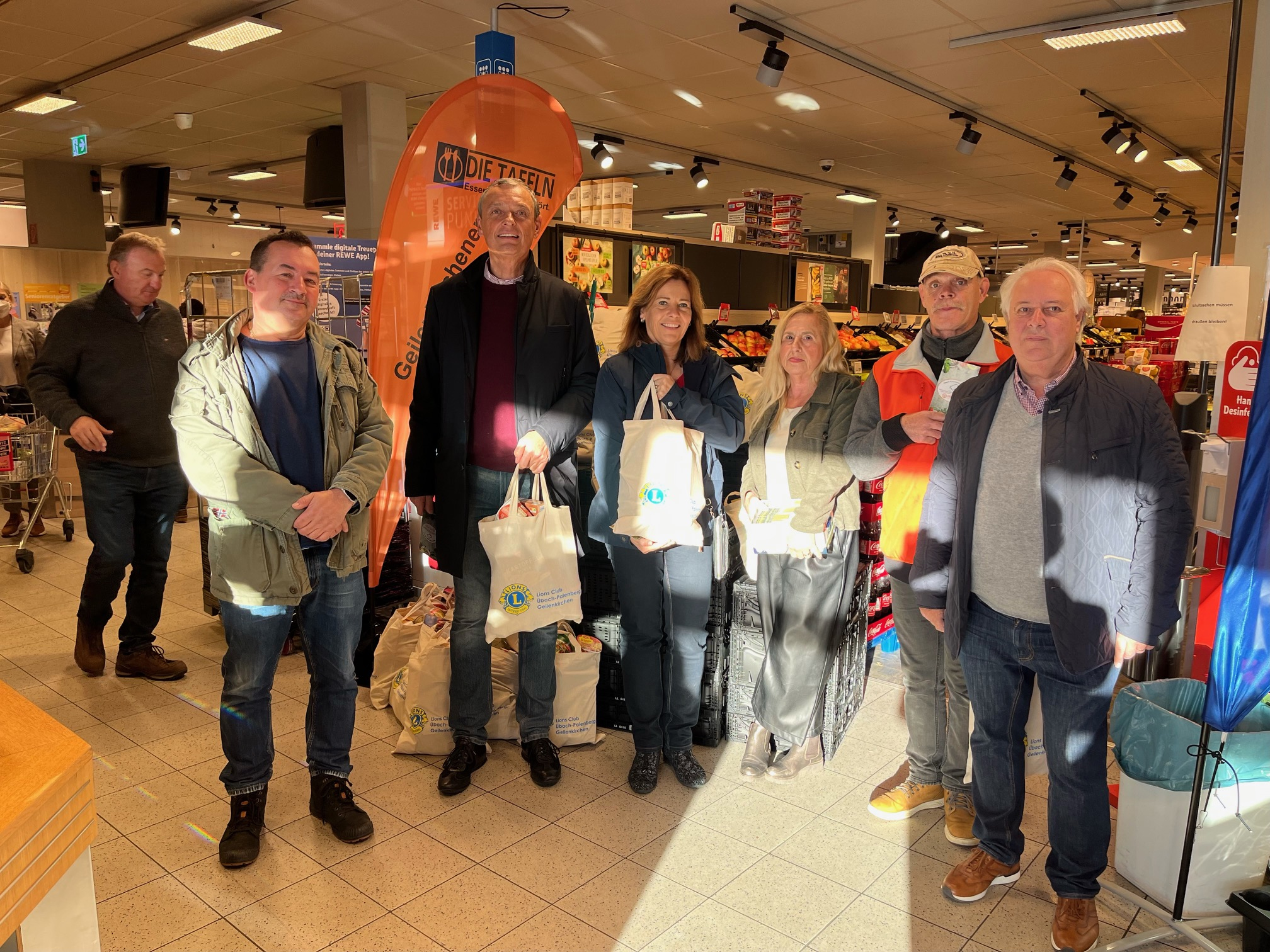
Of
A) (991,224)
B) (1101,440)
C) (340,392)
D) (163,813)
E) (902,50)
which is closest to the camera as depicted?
(1101,440)

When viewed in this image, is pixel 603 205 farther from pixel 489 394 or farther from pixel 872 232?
pixel 872 232

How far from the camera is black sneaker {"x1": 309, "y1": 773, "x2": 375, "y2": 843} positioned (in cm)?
284

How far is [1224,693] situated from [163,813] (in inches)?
124

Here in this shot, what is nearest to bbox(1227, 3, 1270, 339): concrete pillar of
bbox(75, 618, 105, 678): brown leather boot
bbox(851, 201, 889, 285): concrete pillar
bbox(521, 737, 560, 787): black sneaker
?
bbox(521, 737, 560, 787): black sneaker

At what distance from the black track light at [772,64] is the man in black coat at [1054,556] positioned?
4185mm

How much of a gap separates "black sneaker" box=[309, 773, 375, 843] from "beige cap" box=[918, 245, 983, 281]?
7.83 ft

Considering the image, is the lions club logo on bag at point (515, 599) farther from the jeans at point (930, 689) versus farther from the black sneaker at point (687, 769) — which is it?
the jeans at point (930, 689)

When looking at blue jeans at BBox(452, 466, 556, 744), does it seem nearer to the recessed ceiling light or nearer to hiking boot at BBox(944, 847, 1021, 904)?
hiking boot at BBox(944, 847, 1021, 904)

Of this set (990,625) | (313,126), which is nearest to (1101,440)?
(990,625)

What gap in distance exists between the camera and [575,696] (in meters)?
3.44

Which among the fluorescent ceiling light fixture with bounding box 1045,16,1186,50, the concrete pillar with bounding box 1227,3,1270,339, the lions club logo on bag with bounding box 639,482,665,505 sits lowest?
the lions club logo on bag with bounding box 639,482,665,505

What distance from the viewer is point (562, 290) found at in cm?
314

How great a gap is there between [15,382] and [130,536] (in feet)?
12.3

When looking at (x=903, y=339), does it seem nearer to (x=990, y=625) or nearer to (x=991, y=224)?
(x=990, y=625)
